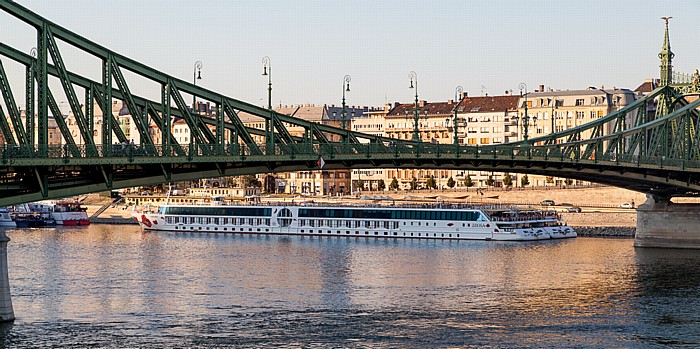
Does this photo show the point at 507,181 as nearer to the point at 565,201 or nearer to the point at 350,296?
Result: the point at 565,201

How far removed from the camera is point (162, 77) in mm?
48188

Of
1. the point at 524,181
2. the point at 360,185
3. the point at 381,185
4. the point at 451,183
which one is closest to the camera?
the point at 524,181

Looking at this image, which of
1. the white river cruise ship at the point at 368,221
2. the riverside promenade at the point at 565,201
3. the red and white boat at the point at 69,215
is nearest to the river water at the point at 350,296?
the white river cruise ship at the point at 368,221

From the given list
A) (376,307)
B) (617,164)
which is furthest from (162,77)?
(617,164)

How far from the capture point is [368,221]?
325ft

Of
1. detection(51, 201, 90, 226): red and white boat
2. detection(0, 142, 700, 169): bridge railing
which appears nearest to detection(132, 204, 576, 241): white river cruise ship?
detection(51, 201, 90, 226): red and white boat

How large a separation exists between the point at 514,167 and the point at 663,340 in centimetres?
2275

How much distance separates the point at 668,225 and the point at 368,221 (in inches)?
895

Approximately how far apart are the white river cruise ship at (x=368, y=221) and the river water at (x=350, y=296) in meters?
7.71

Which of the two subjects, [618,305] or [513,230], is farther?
[513,230]

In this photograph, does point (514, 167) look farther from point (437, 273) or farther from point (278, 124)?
point (278, 124)

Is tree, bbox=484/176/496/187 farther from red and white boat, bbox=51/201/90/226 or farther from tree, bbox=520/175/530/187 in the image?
red and white boat, bbox=51/201/90/226

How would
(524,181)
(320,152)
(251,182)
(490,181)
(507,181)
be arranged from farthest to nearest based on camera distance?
1. (251,182)
2. (507,181)
3. (490,181)
4. (524,181)
5. (320,152)

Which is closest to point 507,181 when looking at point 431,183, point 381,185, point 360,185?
point 431,183
